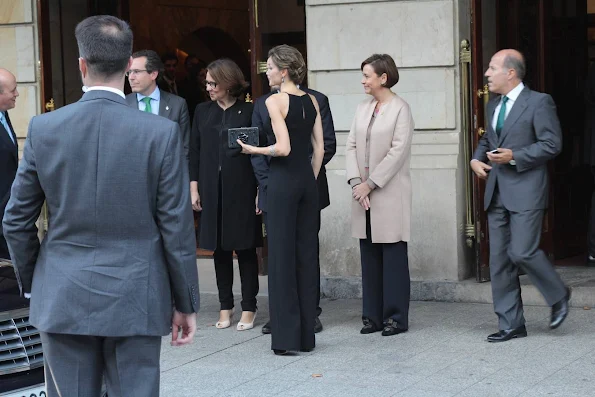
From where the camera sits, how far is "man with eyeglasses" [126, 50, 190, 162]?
812 cm

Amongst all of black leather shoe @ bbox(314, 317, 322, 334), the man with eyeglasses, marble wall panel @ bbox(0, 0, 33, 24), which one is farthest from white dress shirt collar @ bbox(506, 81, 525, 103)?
marble wall panel @ bbox(0, 0, 33, 24)

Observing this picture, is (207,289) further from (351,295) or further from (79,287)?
(79,287)

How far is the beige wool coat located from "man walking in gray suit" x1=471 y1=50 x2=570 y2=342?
0.53m

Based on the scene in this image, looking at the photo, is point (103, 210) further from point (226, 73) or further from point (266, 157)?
point (226, 73)

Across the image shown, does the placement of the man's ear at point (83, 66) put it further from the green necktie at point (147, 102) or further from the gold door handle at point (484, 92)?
the gold door handle at point (484, 92)

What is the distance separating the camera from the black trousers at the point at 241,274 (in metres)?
8.05

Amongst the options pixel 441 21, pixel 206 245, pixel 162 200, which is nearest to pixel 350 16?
pixel 441 21

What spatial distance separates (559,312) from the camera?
24.1 ft

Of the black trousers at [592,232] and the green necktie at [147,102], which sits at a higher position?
the green necktie at [147,102]

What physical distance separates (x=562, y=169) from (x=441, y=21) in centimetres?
243

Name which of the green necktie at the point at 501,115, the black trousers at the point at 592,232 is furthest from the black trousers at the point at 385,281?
the black trousers at the point at 592,232

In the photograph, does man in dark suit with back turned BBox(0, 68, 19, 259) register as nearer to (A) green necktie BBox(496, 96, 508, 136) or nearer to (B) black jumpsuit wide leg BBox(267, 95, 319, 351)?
(B) black jumpsuit wide leg BBox(267, 95, 319, 351)

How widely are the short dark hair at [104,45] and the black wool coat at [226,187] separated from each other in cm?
414

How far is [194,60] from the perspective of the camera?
44.2 ft
